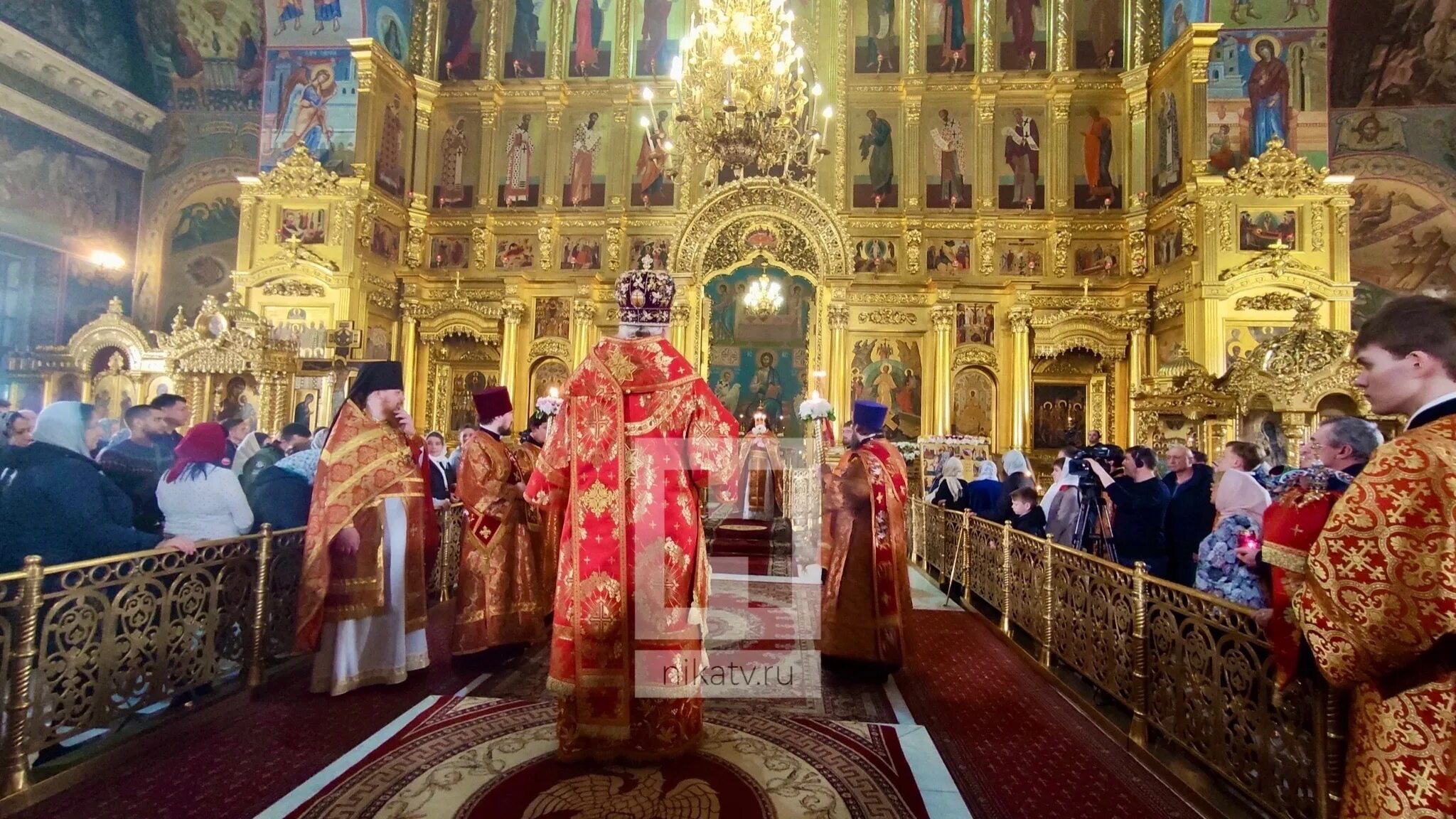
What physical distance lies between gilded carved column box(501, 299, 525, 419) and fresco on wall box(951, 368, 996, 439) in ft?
30.2

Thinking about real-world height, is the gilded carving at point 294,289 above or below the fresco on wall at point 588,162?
below

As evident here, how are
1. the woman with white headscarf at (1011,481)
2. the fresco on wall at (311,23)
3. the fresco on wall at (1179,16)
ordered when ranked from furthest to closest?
the fresco on wall at (311,23) < the fresco on wall at (1179,16) < the woman with white headscarf at (1011,481)

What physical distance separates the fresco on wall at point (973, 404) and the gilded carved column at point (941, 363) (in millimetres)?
281

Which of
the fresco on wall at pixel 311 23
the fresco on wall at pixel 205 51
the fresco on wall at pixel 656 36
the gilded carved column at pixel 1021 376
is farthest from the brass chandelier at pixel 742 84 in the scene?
the fresco on wall at pixel 205 51

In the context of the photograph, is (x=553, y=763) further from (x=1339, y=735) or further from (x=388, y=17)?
(x=388, y=17)

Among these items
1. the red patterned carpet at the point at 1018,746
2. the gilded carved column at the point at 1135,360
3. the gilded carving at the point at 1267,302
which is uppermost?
the gilded carving at the point at 1267,302

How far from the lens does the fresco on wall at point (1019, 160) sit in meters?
14.7

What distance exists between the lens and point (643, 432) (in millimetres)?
3281

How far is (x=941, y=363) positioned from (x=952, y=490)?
5.84 meters

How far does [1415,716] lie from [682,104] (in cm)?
939

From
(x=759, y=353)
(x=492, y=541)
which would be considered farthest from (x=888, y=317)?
(x=492, y=541)

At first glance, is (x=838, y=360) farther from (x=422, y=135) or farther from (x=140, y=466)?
(x=140, y=466)

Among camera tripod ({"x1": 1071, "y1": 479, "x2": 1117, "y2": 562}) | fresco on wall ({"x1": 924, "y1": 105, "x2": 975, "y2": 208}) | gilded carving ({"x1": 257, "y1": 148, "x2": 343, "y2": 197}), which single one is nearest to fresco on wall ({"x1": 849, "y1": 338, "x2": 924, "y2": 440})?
fresco on wall ({"x1": 924, "y1": 105, "x2": 975, "y2": 208})

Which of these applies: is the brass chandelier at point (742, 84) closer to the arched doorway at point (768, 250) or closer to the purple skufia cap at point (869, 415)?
the purple skufia cap at point (869, 415)
